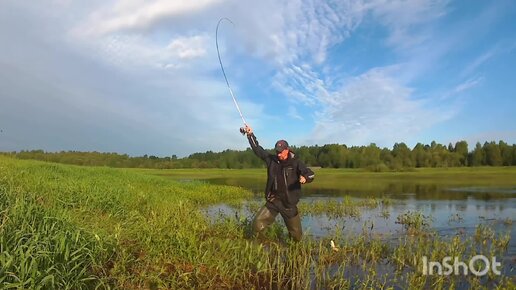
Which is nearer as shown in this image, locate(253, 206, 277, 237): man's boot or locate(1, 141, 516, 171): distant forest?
locate(253, 206, 277, 237): man's boot

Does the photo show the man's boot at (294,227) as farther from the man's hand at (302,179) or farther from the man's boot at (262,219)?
the man's hand at (302,179)

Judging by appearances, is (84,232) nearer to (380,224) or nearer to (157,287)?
(157,287)

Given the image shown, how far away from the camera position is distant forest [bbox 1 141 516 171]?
3989 inches

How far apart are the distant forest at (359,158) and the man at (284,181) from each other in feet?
298

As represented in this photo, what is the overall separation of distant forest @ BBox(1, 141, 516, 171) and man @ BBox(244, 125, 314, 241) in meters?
90.8

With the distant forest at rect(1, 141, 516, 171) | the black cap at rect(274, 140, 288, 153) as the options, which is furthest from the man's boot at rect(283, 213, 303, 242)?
the distant forest at rect(1, 141, 516, 171)

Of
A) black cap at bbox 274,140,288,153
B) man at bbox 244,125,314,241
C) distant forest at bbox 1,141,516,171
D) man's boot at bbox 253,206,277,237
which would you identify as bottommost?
man's boot at bbox 253,206,277,237

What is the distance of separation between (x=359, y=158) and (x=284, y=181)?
109260 mm

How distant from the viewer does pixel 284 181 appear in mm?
10328

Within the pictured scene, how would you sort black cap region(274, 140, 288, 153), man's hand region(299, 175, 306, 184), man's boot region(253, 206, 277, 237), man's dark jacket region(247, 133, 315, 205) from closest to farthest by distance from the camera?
man's hand region(299, 175, 306, 184)
black cap region(274, 140, 288, 153)
man's dark jacket region(247, 133, 315, 205)
man's boot region(253, 206, 277, 237)

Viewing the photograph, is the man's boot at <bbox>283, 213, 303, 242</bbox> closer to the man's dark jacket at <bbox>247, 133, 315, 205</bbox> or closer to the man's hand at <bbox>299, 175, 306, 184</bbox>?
the man's dark jacket at <bbox>247, 133, 315, 205</bbox>

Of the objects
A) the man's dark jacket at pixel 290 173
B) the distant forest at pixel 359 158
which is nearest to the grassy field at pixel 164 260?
the man's dark jacket at pixel 290 173

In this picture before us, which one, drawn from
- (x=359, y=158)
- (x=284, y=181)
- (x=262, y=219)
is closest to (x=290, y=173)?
(x=284, y=181)

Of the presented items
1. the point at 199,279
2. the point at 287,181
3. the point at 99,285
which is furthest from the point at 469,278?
the point at 99,285
